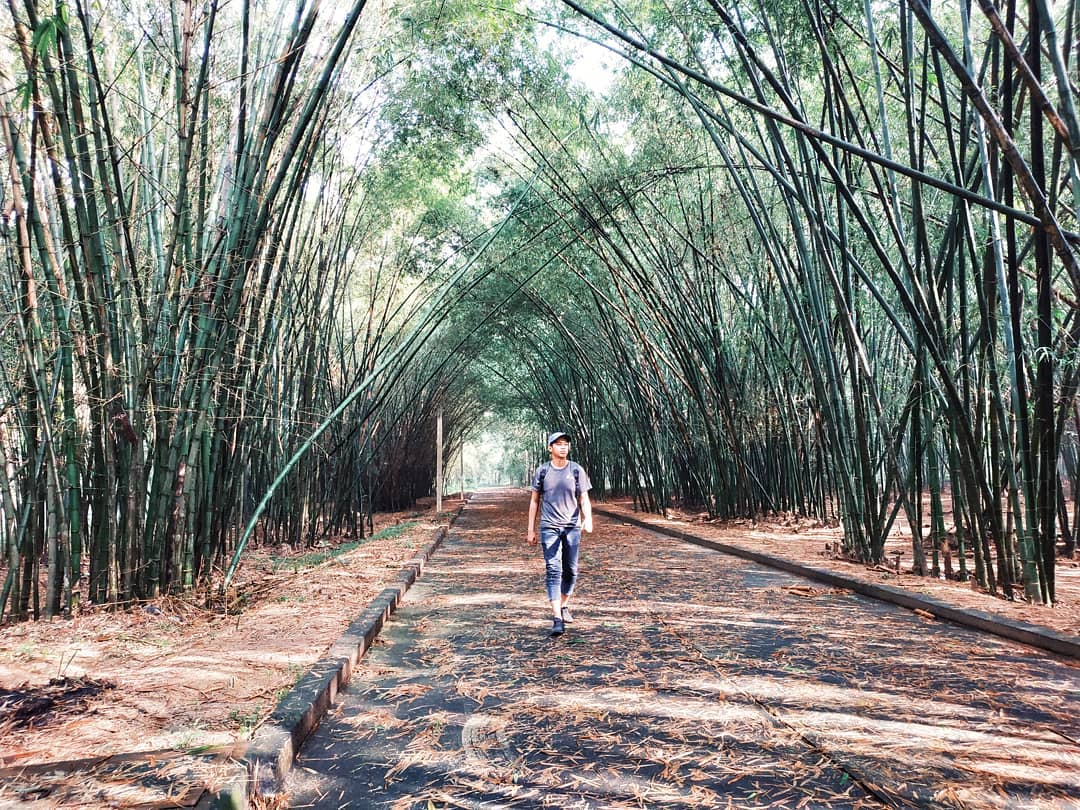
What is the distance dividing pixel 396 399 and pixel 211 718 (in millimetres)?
11000

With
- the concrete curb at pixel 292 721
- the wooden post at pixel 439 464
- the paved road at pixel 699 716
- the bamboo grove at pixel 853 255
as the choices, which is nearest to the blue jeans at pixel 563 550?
the paved road at pixel 699 716

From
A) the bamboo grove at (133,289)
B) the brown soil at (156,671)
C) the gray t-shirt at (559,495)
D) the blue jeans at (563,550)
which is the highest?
the bamboo grove at (133,289)

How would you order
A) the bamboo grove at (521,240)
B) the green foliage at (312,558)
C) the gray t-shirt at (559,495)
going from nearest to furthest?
1. the bamboo grove at (521,240)
2. the gray t-shirt at (559,495)
3. the green foliage at (312,558)

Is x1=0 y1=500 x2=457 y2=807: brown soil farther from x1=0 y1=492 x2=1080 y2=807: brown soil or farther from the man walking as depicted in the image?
the man walking

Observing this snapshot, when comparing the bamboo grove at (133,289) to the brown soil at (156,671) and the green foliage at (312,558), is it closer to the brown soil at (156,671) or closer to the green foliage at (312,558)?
the brown soil at (156,671)

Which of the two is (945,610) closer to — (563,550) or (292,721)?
(563,550)

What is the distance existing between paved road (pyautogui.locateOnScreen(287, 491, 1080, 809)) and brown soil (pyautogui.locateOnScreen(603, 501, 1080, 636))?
1.19 ft

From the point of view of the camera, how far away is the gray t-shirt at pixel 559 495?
3.77 meters

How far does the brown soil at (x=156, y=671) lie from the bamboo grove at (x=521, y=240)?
352 millimetres

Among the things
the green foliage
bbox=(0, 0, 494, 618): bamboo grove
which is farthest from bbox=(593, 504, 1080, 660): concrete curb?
bbox=(0, 0, 494, 618): bamboo grove

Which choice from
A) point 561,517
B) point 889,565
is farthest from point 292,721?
point 889,565

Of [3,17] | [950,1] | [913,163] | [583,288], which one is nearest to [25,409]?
[3,17]

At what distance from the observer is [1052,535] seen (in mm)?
3543

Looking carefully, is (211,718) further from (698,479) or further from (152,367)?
(698,479)
